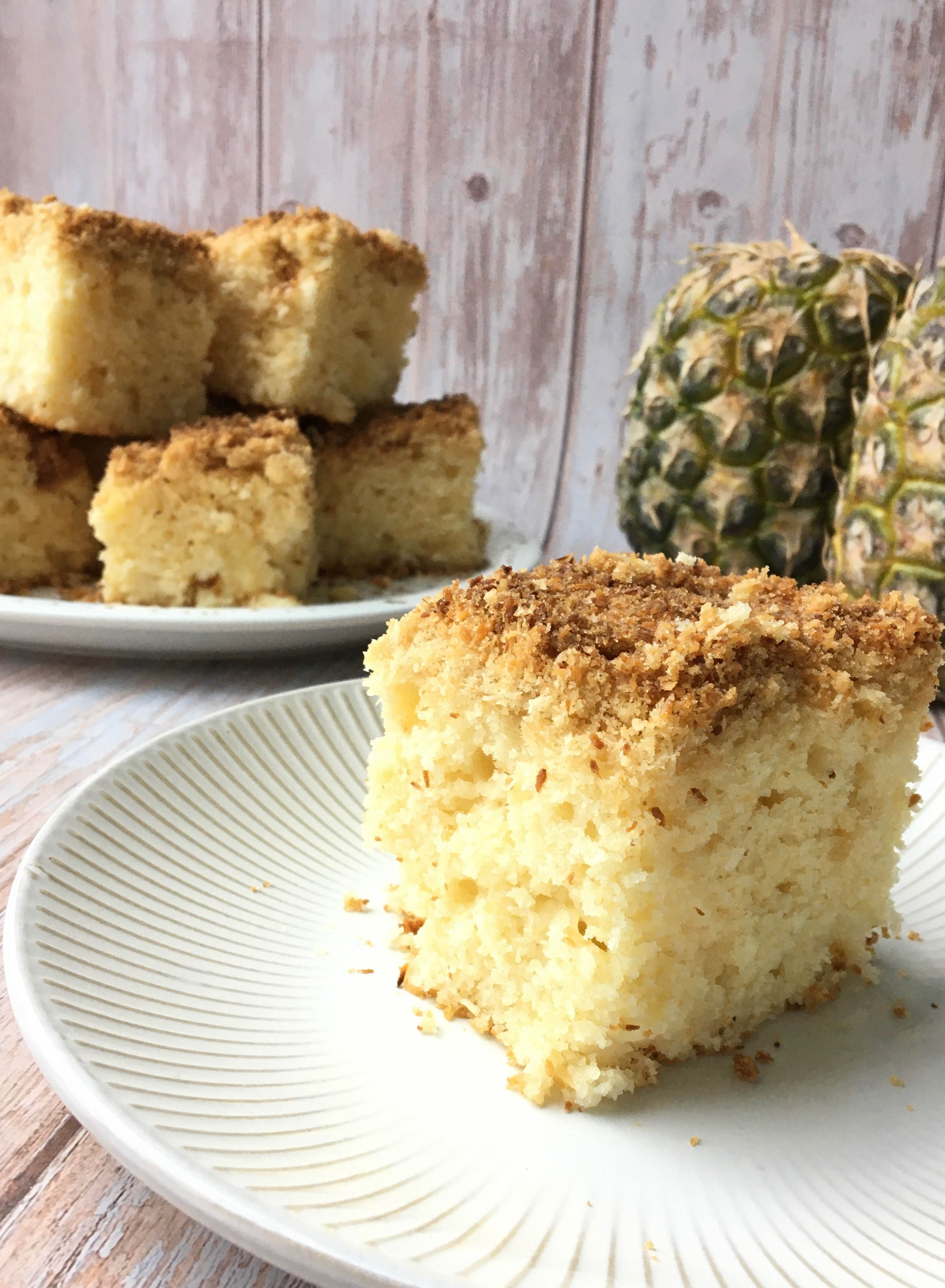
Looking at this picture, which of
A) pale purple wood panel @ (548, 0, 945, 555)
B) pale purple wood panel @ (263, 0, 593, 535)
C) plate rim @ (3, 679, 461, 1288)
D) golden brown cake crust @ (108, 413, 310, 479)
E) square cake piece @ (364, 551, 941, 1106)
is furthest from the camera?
pale purple wood panel @ (263, 0, 593, 535)

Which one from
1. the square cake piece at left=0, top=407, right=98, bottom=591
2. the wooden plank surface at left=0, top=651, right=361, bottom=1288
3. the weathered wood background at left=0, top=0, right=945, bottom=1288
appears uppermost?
the weathered wood background at left=0, top=0, right=945, bottom=1288

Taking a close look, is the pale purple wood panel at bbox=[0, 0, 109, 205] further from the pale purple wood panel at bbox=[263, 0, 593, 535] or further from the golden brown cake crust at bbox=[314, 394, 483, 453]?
the golden brown cake crust at bbox=[314, 394, 483, 453]

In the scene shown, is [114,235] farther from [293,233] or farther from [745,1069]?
[745,1069]

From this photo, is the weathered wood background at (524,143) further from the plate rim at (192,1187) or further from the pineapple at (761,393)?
→ the plate rim at (192,1187)

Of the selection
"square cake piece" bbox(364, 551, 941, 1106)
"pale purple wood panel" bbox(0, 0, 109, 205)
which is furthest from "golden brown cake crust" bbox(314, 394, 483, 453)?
"pale purple wood panel" bbox(0, 0, 109, 205)

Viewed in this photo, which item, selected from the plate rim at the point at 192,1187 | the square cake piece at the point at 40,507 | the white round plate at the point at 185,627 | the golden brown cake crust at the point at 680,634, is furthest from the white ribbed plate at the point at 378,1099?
the square cake piece at the point at 40,507

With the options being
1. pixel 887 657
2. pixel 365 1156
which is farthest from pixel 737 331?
pixel 365 1156
